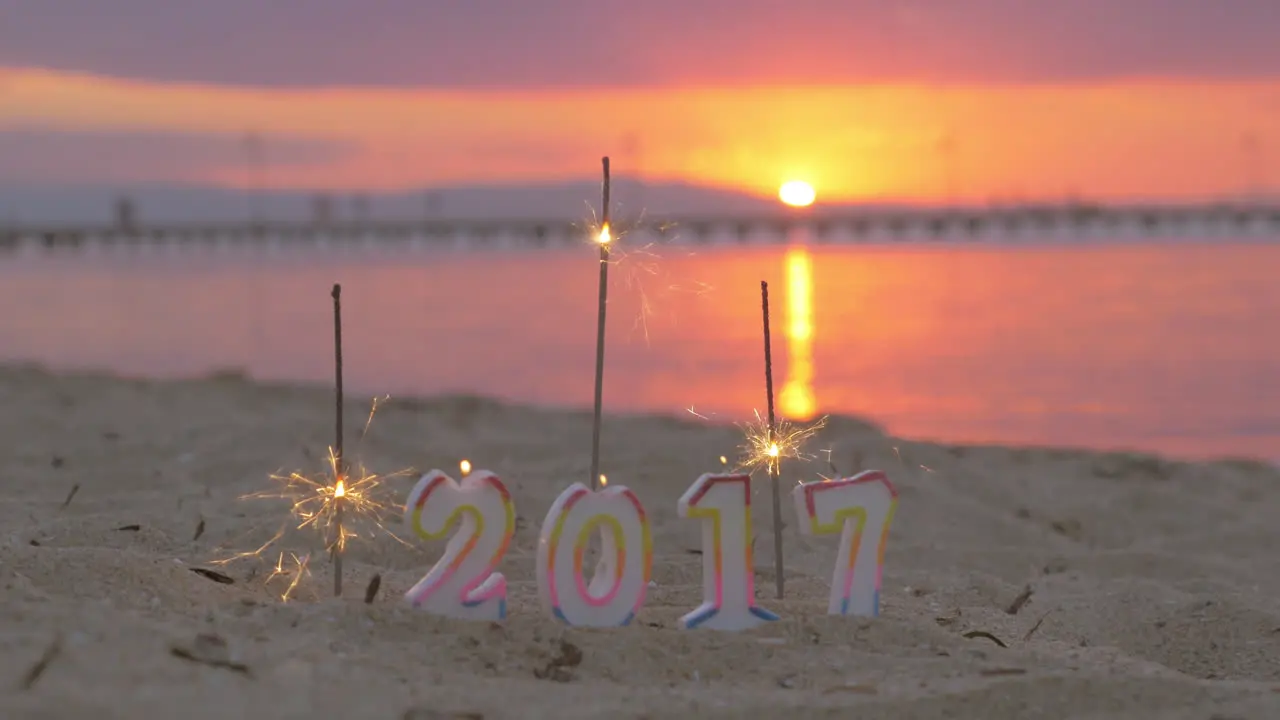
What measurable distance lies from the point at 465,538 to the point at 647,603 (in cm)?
81

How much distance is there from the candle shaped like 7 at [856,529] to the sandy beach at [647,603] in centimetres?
12

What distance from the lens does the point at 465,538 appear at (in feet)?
12.5

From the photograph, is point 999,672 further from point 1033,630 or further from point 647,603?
point 647,603

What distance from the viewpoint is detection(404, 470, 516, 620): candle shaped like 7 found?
3.71 m

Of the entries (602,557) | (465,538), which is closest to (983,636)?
(602,557)

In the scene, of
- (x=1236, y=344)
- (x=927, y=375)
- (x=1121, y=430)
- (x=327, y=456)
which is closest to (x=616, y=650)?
(x=327, y=456)

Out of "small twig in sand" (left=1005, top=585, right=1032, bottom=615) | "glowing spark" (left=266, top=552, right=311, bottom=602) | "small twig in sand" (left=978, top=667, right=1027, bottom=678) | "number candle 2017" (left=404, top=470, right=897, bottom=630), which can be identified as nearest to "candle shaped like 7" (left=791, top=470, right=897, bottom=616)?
"number candle 2017" (left=404, top=470, right=897, bottom=630)

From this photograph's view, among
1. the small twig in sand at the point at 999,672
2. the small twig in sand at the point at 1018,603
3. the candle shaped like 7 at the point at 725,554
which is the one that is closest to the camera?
the small twig in sand at the point at 999,672

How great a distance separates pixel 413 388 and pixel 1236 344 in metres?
12.6

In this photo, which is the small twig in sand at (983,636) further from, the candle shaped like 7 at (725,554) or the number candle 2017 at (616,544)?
the candle shaped like 7 at (725,554)

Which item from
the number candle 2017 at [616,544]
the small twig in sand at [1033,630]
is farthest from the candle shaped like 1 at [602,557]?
the small twig in sand at [1033,630]

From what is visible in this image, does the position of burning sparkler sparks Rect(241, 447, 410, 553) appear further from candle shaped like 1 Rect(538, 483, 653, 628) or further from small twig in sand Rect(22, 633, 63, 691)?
small twig in sand Rect(22, 633, 63, 691)

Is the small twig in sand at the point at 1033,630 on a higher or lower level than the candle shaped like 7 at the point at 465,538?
lower

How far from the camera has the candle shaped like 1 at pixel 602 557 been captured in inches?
149
